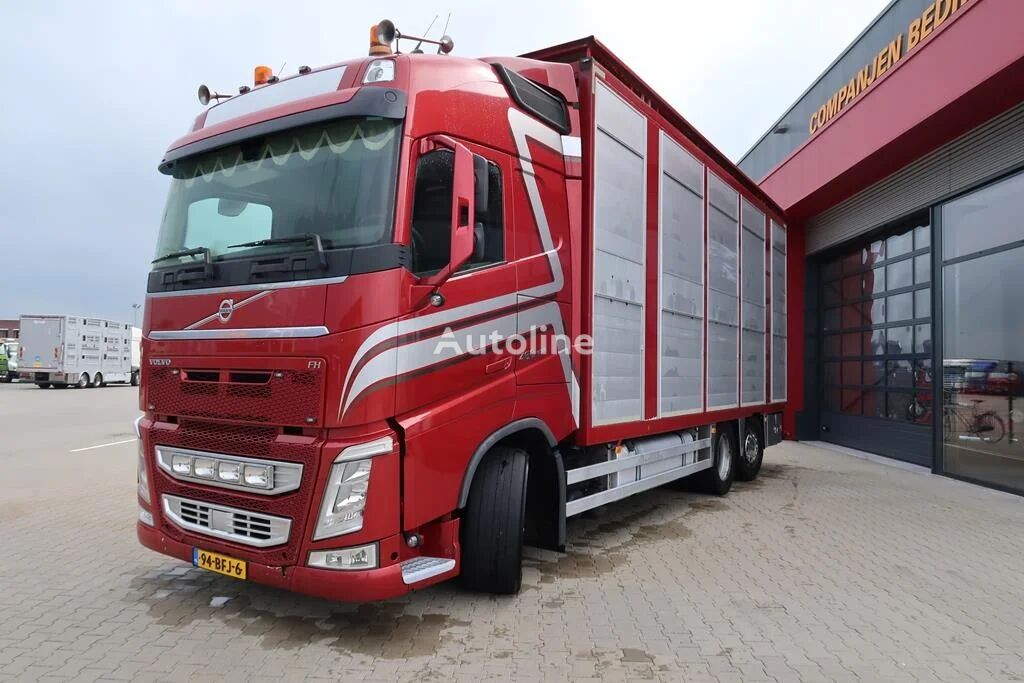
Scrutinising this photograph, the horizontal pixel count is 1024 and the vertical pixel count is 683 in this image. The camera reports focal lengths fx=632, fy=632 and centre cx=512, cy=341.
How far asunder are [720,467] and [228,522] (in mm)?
5761

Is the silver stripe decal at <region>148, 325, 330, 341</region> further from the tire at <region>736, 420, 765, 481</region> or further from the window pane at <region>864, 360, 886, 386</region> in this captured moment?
the window pane at <region>864, 360, 886, 386</region>

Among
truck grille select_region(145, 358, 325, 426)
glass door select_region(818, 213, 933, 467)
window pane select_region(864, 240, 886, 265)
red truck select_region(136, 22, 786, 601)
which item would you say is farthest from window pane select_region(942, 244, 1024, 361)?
truck grille select_region(145, 358, 325, 426)

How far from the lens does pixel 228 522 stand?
3.39m

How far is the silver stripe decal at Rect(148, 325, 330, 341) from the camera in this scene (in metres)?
3.19

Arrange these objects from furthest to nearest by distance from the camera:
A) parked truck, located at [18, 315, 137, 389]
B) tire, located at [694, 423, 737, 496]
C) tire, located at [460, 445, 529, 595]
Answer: parked truck, located at [18, 315, 137, 389]
tire, located at [694, 423, 737, 496]
tire, located at [460, 445, 529, 595]

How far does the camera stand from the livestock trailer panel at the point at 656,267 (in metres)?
4.63

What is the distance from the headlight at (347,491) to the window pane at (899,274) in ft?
35.0

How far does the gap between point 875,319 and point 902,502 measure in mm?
5180

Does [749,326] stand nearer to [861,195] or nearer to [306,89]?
[861,195]

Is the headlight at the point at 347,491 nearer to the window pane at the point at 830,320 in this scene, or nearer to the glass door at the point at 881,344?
the glass door at the point at 881,344

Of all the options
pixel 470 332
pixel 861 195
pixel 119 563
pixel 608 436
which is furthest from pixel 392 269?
pixel 861 195

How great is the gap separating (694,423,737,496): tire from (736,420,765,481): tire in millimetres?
381

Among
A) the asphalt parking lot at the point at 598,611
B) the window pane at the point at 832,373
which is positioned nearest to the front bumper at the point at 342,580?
the asphalt parking lot at the point at 598,611

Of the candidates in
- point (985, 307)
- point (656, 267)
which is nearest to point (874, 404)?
point (985, 307)
